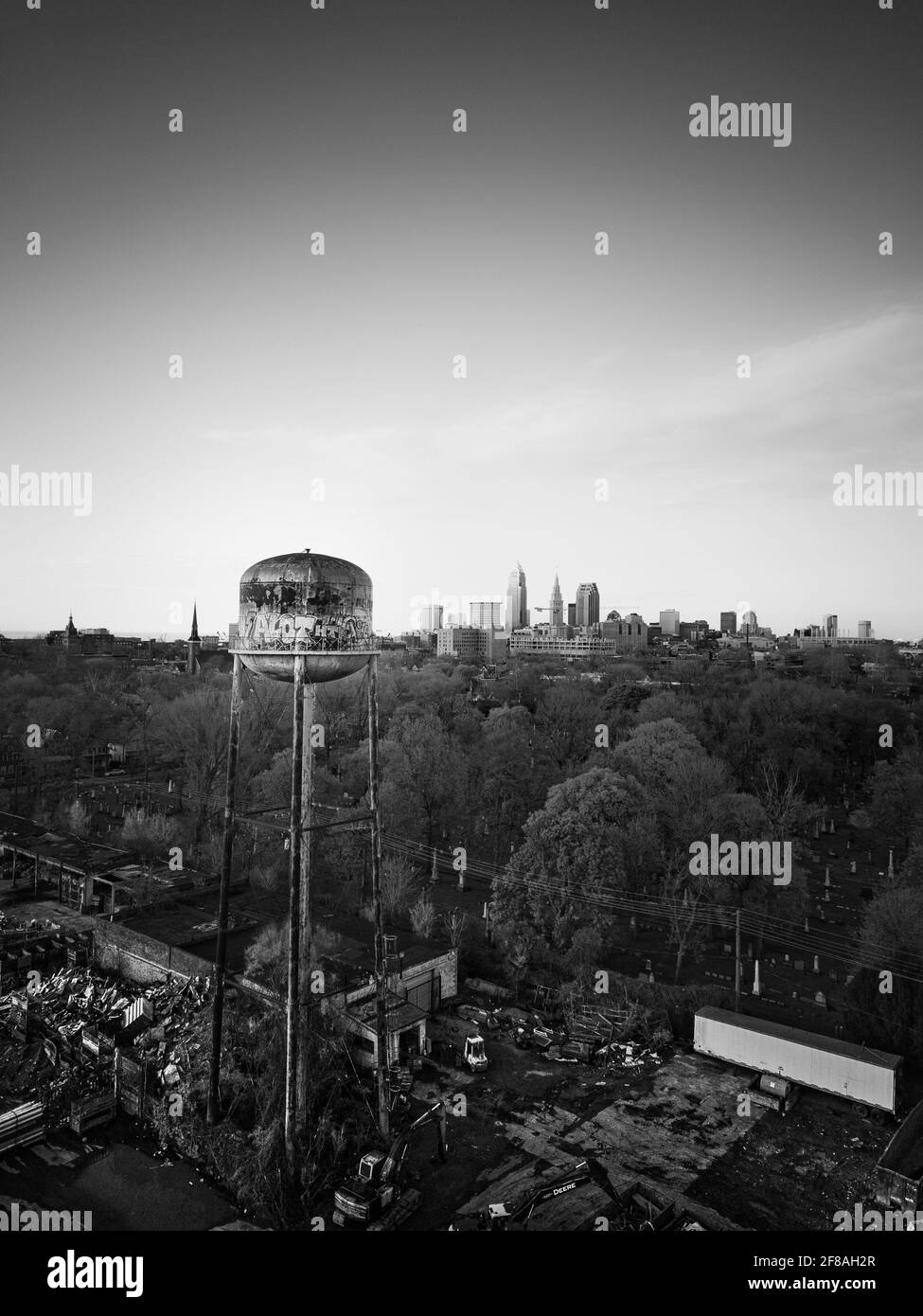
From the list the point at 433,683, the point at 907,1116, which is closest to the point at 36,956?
the point at 907,1116

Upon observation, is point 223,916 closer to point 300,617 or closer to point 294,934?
point 294,934

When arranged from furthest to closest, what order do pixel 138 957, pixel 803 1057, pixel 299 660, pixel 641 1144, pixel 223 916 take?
pixel 138 957 → pixel 803 1057 → pixel 223 916 → pixel 641 1144 → pixel 299 660

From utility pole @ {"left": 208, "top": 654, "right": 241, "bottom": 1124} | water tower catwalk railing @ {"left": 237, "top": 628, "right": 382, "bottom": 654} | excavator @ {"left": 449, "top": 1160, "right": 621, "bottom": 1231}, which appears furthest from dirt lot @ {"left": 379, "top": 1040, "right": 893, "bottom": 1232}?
water tower catwalk railing @ {"left": 237, "top": 628, "right": 382, "bottom": 654}

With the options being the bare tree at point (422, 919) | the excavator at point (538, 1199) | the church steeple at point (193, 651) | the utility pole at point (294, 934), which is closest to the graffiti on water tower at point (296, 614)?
the utility pole at point (294, 934)

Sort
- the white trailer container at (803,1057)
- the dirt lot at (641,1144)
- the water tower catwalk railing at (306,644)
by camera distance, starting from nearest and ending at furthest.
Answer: the dirt lot at (641,1144) → the water tower catwalk railing at (306,644) → the white trailer container at (803,1057)

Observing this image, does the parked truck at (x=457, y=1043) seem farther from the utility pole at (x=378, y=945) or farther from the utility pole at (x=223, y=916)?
the utility pole at (x=223, y=916)

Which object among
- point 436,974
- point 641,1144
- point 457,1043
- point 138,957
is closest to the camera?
point 641,1144

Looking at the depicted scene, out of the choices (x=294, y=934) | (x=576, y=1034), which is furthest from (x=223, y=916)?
(x=576, y=1034)
